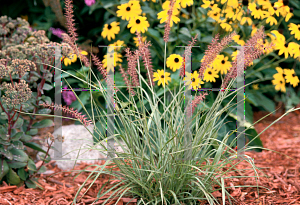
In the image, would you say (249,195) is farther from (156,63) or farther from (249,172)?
(156,63)

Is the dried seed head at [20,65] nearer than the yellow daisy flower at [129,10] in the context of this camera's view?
Yes

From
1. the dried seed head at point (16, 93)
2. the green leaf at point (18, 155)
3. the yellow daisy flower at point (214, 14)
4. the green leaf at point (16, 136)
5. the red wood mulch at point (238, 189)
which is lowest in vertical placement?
the red wood mulch at point (238, 189)

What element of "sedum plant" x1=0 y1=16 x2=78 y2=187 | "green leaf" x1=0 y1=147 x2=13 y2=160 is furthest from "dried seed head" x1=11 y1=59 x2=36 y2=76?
"green leaf" x1=0 y1=147 x2=13 y2=160

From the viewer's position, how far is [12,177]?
1.42 meters

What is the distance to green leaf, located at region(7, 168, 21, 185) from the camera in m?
1.42

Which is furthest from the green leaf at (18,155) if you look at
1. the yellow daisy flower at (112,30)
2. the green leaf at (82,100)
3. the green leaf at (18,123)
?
the yellow daisy flower at (112,30)

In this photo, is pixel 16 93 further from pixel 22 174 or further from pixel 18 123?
pixel 22 174

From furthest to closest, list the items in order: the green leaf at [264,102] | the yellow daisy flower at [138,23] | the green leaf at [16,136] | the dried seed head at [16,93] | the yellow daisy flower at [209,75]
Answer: the green leaf at [264,102]
the yellow daisy flower at [138,23]
the yellow daisy flower at [209,75]
the green leaf at [16,136]
the dried seed head at [16,93]

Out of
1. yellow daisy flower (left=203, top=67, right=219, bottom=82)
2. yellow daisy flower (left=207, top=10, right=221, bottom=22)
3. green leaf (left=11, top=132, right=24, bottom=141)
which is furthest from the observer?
yellow daisy flower (left=207, top=10, right=221, bottom=22)

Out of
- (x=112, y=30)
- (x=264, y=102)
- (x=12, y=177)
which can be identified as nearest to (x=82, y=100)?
(x=112, y=30)

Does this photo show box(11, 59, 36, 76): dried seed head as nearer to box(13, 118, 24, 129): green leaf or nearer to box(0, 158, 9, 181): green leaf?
box(13, 118, 24, 129): green leaf

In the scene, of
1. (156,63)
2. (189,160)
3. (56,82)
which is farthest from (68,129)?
(189,160)

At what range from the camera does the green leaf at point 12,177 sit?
1422 mm

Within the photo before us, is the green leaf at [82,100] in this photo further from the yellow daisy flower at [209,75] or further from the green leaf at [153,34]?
the yellow daisy flower at [209,75]
